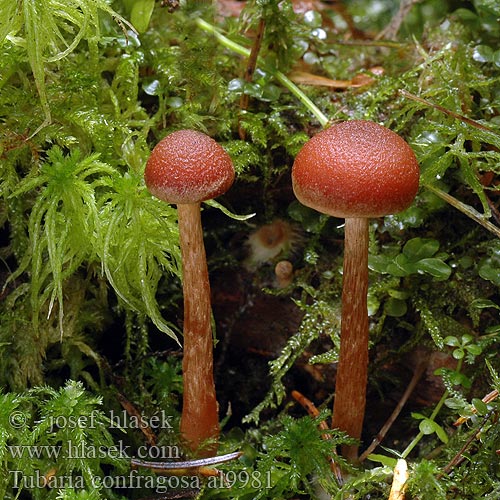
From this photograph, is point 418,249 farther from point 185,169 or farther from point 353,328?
point 185,169

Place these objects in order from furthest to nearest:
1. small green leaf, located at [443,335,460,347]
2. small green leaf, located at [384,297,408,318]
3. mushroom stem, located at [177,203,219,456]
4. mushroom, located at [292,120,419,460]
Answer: small green leaf, located at [384,297,408,318]
small green leaf, located at [443,335,460,347]
mushroom stem, located at [177,203,219,456]
mushroom, located at [292,120,419,460]

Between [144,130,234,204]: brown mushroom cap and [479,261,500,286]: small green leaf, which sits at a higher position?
[144,130,234,204]: brown mushroom cap

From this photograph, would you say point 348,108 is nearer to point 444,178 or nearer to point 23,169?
point 444,178

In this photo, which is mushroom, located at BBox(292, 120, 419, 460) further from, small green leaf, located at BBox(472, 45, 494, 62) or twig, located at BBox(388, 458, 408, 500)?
small green leaf, located at BBox(472, 45, 494, 62)

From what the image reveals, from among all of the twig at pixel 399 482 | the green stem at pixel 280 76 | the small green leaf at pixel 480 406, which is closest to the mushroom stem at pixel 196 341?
the twig at pixel 399 482

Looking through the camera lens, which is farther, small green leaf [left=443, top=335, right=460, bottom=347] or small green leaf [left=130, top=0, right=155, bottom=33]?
small green leaf [left=130, top=0, right=155, bottom=33]

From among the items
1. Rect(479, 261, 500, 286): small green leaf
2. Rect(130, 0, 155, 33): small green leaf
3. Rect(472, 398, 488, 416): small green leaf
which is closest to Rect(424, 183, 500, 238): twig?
Rect(479, 261, 500, 286): small green leaf

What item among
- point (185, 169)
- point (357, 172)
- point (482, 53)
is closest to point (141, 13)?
point (185, 169)

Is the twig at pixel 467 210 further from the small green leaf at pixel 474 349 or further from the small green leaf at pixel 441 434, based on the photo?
the small green leaf at pixel 441 434

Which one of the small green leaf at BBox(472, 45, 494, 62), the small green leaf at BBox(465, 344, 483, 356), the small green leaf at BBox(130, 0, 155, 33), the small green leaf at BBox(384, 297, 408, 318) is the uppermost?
the small green leaf at BBox(130, 0, 155, 33)
